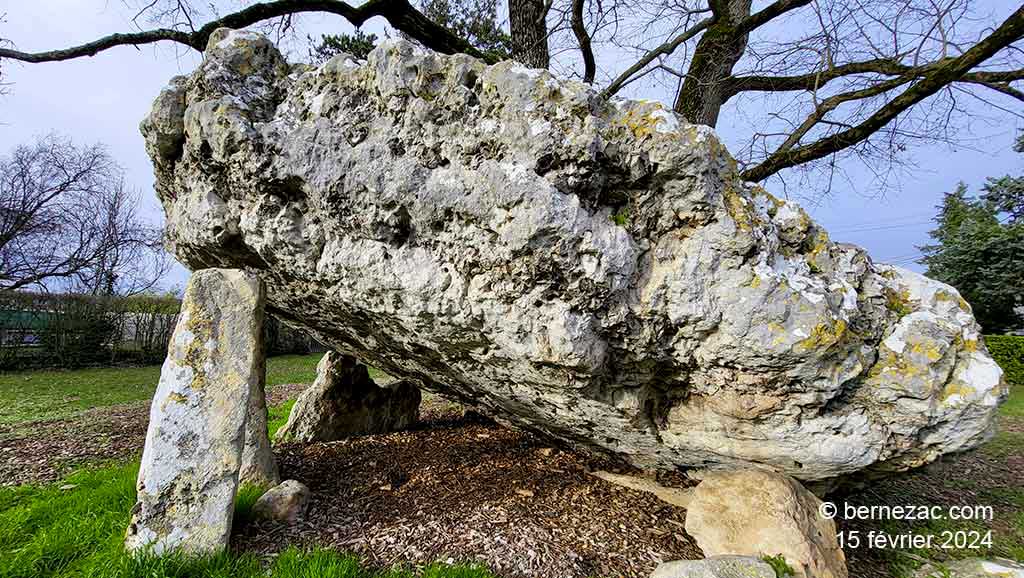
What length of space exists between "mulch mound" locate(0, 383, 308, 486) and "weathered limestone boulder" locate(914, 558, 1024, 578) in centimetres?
777

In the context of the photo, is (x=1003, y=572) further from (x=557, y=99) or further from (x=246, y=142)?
(x=246, y=142)

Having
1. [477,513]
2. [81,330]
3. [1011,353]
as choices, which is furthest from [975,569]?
[81,330]

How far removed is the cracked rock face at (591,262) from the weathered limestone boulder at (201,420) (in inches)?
18.2

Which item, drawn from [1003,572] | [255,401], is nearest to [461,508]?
[255,401]

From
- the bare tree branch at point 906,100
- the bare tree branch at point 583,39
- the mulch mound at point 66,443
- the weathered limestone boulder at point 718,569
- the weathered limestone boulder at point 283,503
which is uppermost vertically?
the bare tree branch at point 583,39

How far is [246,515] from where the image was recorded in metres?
3.16

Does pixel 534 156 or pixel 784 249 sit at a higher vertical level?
pixel 534 156

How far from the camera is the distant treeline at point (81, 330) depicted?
508 inches

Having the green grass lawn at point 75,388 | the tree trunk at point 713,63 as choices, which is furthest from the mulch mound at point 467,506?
the tree trunk at point 713,63

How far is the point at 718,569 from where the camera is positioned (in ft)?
8.55

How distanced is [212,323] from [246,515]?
131cm

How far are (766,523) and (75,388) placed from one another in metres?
14.0

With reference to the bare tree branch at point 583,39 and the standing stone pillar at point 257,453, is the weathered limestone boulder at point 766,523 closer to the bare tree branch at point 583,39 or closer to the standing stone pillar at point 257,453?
the standing stone pillar at point 257,453

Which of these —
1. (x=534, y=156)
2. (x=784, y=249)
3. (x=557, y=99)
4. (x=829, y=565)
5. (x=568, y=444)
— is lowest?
(x=829, y=565)
